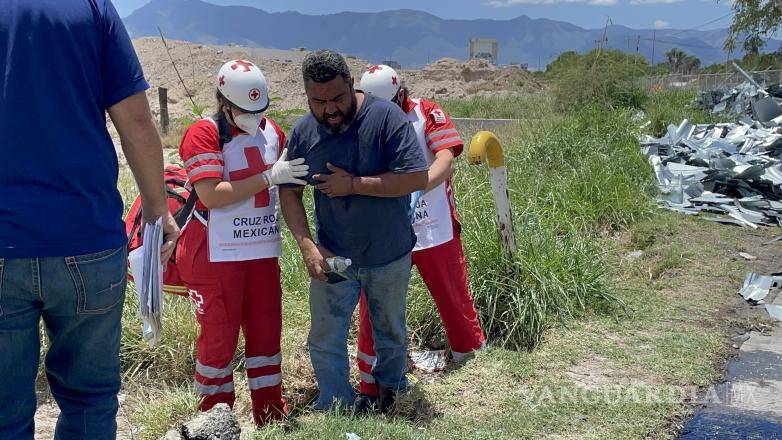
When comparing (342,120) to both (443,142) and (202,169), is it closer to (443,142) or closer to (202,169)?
(202,169)

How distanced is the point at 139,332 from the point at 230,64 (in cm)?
219

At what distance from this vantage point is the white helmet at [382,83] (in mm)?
3893

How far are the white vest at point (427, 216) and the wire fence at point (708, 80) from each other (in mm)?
13738

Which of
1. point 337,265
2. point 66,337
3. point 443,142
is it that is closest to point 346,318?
point 337,265

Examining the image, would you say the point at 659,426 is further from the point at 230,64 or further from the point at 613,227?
the point at 613,227

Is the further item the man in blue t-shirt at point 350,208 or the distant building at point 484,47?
the distant building at point 484,47

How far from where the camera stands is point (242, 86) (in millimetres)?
3361

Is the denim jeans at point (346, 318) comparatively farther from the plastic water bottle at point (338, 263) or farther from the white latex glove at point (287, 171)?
the white latex glove at point (287, 171)

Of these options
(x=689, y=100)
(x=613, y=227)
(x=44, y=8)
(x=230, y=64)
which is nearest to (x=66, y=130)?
(x=44, y=8)

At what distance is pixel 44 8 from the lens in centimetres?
209

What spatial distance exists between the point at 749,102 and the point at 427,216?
36.5 feet

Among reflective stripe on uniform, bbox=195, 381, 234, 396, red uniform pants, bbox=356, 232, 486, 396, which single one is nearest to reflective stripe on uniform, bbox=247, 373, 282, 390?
reflective stripe on uniform, bbox=195, 381, 234, 396

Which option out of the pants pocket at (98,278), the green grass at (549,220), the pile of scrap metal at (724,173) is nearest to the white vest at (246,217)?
the pants pocket at (98,278)

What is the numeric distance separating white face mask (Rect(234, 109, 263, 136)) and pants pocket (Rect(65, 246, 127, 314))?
125 cm
